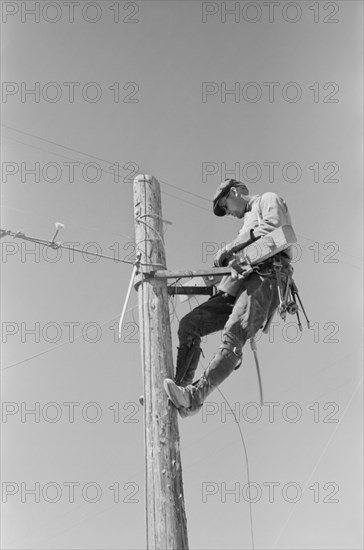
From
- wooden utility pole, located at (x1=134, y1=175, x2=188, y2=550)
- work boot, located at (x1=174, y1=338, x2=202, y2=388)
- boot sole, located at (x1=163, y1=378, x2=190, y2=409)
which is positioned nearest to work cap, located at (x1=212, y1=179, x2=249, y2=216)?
wooden utility pole, located at (x1=134, y1=175, x2=188, y2=550)

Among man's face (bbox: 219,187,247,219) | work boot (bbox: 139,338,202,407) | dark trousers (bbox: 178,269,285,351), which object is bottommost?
work boot (bbox: 139,338,202,407)

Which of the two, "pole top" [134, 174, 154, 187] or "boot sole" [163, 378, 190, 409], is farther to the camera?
"pole top" [134, 174, 154, 187]

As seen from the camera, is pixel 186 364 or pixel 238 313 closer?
pixel 238 313

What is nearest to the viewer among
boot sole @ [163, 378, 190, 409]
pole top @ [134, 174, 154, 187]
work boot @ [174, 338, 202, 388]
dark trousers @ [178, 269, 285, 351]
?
boot sole @ [163, 378, 190, 409]

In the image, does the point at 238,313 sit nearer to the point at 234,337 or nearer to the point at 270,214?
the point at 234,337

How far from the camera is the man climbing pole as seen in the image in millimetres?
4355

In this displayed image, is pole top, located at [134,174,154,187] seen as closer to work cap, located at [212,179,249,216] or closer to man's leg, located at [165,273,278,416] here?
work cap, located at [212,179,249,216]

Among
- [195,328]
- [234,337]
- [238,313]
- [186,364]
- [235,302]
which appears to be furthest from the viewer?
[235,302]

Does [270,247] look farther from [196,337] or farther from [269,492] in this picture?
[269,492]

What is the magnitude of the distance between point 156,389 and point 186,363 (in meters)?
0.57

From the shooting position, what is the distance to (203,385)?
421cm

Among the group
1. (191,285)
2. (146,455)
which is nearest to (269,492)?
(191,285)

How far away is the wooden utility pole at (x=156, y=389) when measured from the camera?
3.82 m

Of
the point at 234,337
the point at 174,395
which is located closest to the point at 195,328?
the point at 234,337
